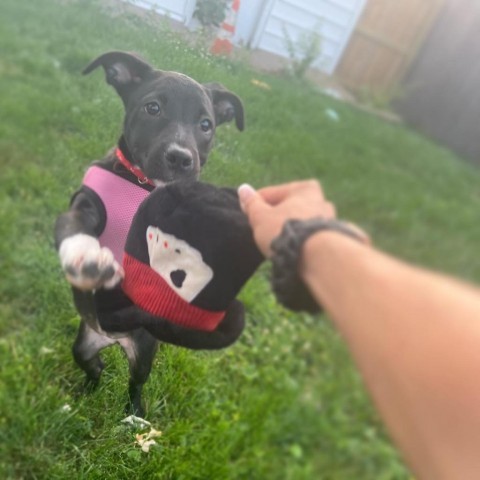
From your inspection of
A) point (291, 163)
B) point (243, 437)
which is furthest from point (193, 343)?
point (243, 437)

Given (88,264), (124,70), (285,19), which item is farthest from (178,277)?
(285,19)

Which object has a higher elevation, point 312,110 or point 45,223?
point 312,110

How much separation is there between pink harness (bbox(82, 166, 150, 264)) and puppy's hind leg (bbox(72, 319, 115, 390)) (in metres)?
0.26

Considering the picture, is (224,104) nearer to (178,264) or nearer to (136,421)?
(178,264)

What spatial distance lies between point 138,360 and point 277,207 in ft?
1.68

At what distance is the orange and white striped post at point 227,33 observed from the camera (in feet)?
3.02

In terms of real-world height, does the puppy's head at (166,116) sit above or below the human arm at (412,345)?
below

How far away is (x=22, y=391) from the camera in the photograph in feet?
4.55

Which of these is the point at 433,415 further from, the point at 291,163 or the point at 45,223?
the point at 45,223

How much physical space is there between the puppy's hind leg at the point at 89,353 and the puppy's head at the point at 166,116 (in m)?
0.40

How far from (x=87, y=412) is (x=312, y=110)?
2.52ft

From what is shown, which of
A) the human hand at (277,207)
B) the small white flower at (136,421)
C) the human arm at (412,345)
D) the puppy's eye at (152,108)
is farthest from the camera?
the small white flower at (136,421)

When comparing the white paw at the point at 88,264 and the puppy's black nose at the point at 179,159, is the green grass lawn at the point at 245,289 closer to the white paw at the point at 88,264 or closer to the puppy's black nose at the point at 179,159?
the puppy's black nose at the point at 179,159

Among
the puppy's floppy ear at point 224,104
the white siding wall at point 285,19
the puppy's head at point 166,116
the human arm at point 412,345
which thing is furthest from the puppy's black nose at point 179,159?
the human arm at point 412,345
